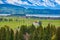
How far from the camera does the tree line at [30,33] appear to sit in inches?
94.0

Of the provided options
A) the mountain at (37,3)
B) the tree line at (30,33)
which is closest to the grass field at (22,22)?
the tree line at (30,33)

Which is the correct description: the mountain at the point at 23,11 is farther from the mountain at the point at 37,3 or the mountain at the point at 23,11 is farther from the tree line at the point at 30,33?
the tree line at the point at 30,33

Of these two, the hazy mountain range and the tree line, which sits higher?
the hazy mountain range

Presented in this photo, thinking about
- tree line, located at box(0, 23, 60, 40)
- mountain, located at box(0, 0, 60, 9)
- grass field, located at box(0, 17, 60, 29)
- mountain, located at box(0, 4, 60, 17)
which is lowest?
tree line, located at box(0, 23, 60, 40)

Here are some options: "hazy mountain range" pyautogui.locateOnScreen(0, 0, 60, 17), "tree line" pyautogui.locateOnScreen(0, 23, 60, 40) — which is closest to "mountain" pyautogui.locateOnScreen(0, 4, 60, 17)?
"hazy mountain range" pyautogui.locateOnScreen(0, 0, 60, 17)

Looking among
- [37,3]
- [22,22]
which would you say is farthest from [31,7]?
[22,22]

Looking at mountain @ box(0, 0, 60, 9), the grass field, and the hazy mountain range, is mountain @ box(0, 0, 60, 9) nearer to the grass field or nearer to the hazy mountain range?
the hazy mountain range

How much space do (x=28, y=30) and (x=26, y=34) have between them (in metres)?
0.06

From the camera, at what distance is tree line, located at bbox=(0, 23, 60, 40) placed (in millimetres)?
2387

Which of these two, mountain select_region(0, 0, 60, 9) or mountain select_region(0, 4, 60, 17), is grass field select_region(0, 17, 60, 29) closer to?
mountain select_region(0, 4, 60, 17)

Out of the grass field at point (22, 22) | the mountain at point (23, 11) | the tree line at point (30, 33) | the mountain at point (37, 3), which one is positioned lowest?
the tree line at point (30, 33)

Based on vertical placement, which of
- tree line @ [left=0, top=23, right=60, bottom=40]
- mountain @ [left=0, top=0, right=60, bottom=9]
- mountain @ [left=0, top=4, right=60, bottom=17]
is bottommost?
tree line @ [left=0, top=23, right=60, bottom=40]

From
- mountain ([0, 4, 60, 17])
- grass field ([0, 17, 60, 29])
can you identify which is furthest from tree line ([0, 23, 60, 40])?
mountain ([0, 4, 60, 17])

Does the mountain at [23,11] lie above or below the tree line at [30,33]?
above
